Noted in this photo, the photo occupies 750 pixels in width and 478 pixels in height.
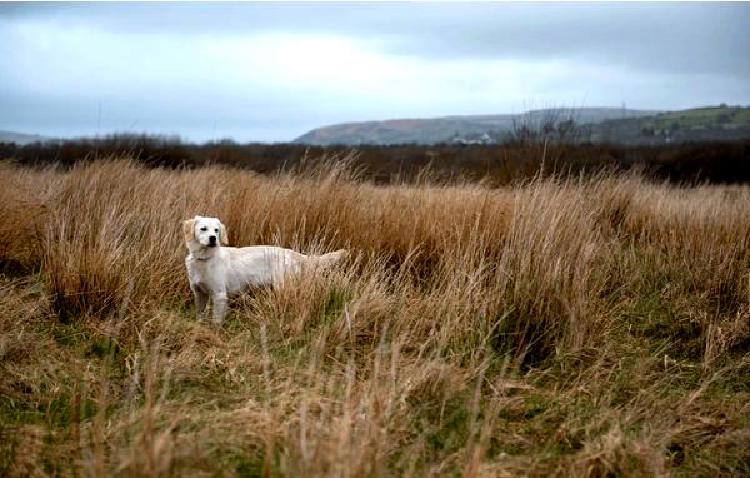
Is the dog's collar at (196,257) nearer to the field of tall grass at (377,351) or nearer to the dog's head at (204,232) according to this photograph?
the dog's head at (204,232)

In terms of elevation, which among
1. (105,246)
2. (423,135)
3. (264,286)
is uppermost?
(423,135)

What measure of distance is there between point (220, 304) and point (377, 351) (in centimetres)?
196

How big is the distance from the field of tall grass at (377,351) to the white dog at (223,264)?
159mm

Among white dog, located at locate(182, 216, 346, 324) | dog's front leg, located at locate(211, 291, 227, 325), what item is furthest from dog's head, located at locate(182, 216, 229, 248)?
dog's front leg, located at locate(211, 291, 227, 325)

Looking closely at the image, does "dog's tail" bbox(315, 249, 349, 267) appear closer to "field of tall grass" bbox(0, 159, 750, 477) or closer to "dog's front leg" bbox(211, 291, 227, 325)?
"field of tall grass" bbox(0, 159, 750, 477)

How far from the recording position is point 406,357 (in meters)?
3.54

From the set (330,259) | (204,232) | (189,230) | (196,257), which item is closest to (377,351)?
(330,259)

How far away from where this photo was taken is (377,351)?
9.21 ft

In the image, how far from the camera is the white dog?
4395 millimetres

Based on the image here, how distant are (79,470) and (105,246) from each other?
2.30 meters

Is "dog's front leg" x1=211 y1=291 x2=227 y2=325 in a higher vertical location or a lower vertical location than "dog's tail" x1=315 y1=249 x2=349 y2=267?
lower

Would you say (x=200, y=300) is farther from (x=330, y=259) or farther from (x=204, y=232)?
(x=330, y=259)

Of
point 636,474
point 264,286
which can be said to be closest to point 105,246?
point 264,286

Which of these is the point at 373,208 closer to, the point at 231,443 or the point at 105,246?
the point at 105,246
